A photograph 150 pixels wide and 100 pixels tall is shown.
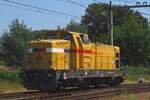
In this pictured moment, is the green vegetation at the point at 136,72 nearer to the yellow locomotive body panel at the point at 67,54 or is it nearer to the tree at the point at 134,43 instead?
the tree at the point at 134,43

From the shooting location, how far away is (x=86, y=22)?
95188mm

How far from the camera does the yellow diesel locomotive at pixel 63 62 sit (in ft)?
85.5

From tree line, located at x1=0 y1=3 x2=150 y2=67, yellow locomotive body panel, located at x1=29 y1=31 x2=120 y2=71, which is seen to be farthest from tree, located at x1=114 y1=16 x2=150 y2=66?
yellow locomotive body panel, located at x1=29 y1=31 x2=120 y2=71

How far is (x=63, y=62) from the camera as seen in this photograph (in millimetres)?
26875

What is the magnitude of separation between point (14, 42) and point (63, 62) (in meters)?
53.0

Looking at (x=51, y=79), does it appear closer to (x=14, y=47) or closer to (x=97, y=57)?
(x=97, y=57)

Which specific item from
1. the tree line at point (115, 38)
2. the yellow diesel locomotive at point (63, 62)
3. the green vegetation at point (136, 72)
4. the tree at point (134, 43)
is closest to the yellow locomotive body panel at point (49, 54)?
the yellow diesel locomotive at point (63, 62)

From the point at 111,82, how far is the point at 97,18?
60.9 metres

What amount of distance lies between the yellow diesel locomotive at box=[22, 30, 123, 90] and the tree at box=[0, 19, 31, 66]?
44913 mm

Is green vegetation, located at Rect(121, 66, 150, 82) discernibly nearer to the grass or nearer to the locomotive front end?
the grass

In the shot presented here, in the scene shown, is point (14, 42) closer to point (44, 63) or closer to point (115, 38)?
point (115, 38)

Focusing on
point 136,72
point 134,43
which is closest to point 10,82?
point 136,72

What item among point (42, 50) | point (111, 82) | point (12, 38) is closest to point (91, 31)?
point (12, 38)

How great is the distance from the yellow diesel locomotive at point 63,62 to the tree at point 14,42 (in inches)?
1768
